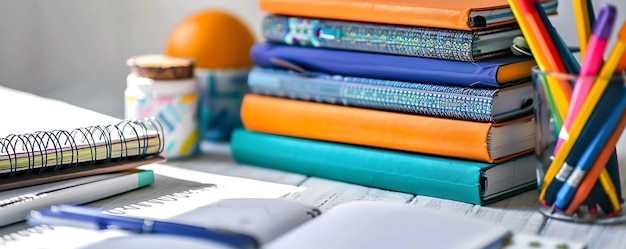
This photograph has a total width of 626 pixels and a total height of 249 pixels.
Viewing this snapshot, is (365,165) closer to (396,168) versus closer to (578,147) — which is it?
(396,168)

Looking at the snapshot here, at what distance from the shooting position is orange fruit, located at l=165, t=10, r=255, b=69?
124 centimetres

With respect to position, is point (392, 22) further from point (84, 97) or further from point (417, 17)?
point (84, 97)

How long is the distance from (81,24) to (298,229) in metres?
0.92

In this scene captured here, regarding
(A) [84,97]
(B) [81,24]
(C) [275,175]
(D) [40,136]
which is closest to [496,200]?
(C) [275,175]

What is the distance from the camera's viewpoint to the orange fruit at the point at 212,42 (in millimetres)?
1244

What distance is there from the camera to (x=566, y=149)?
2.70 ft

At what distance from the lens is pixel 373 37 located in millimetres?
998

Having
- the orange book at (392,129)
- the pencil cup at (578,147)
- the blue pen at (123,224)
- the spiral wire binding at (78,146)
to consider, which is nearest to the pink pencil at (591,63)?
the pencil cup at (578,147)

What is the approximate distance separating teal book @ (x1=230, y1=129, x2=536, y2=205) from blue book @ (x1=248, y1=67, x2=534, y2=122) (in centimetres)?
5

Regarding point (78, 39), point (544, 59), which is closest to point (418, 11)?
point (544, 59)

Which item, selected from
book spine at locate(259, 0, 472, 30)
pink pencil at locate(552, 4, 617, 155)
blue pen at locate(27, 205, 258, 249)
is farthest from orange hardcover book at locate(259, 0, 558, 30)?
blue pen at locate(27, 205, 258, 249)

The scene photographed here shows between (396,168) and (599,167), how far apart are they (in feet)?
0.75

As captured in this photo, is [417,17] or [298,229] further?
[417,17]

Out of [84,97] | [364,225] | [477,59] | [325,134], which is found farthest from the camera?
[84,97]
